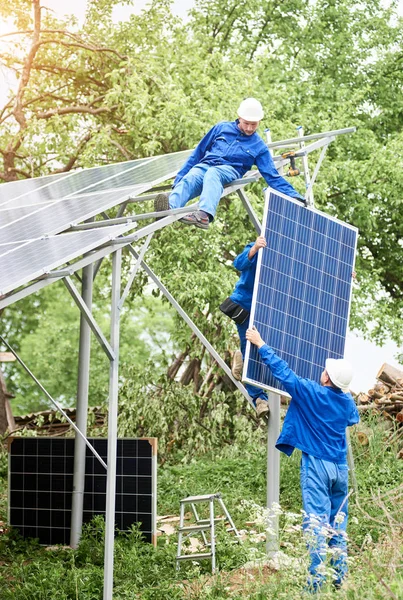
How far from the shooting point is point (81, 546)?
8.57 metres

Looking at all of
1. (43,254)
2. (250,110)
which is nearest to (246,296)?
(250,110)

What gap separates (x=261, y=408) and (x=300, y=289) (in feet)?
4.52

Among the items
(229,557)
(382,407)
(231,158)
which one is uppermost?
(231,158)

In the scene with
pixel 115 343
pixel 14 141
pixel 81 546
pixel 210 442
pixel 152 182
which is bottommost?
pixel 81 546

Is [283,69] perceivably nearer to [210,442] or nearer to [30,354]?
[210,442]

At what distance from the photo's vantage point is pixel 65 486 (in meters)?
9.48

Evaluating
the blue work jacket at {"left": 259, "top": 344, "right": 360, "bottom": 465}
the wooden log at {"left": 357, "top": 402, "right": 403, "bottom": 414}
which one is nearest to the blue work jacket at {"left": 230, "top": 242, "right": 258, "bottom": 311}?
the blue work jacket at {"left": 259, "top": 344, "right": 360, "bottom": 465}

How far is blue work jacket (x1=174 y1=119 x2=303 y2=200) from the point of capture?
8.04m

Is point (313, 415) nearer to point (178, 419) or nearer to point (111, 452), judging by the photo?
point (111, 452)

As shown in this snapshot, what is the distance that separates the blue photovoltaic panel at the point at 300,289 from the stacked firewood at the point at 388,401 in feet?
10.9

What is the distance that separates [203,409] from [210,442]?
71 centimetres

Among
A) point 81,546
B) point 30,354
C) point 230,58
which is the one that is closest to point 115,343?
point 81,546

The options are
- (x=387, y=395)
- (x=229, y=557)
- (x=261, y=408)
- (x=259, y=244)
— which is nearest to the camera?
(x=259, y=244)

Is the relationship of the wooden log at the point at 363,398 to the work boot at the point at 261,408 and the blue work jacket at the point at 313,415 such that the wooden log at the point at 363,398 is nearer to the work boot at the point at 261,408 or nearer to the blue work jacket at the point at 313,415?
the work boot at the point at 261,408
